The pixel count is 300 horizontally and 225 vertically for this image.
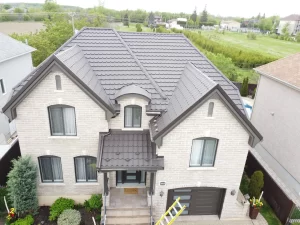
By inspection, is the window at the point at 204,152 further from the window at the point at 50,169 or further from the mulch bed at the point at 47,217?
the window at the point at 50,169

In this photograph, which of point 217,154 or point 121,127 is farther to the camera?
point 121,127

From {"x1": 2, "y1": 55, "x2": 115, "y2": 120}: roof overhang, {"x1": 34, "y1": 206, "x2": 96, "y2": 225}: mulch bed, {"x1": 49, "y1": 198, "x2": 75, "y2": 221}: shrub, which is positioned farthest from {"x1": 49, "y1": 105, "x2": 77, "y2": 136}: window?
{"x1": 34, "y1": 206, "x2": 96, "y2": 225}: mulch bed

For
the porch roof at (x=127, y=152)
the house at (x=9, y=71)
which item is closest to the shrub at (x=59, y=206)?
the porch roof at (x=127, y=152)

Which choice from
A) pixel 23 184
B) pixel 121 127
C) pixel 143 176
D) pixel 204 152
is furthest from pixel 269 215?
pixel 23 184

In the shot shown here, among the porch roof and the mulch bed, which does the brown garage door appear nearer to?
the porch roof

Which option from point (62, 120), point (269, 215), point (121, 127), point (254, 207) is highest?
point (62, 120)

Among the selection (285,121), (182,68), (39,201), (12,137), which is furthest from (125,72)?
(12,137)

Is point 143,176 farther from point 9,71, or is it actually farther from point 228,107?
point 9,71

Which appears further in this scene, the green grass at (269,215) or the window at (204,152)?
the green grass at (269,215)
